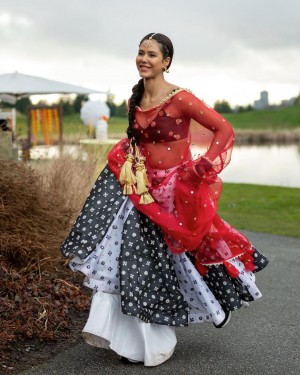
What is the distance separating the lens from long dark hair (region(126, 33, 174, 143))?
14.9 ft

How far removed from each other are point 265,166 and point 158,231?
2897 cm

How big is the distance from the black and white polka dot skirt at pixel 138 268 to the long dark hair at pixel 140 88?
0.32 meters

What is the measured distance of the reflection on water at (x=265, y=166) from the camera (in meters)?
26.2

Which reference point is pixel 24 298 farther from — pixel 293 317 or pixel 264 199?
pixel 264 199

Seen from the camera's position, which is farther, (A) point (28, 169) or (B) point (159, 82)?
(A) point (28, 169)

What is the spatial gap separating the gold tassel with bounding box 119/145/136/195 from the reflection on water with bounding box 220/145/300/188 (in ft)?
58.6

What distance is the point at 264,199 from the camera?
1480cm

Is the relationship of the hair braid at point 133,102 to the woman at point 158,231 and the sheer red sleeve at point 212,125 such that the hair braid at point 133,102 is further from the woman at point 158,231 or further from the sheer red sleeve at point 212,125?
the sheer red sleeve at point 212,125

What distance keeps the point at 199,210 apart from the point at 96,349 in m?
1.18

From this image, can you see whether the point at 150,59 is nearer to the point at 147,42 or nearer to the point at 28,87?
the point at 147,42

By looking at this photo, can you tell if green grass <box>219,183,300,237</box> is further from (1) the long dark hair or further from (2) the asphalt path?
(1) the long dark hair

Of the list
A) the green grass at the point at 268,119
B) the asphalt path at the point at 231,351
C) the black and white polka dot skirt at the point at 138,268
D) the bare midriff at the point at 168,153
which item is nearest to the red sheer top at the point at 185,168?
the bare midriff at the point at 168,153

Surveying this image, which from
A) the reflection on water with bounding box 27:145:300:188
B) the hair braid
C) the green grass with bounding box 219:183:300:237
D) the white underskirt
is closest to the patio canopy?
the reflection on water with bounding box 27:145:300:188

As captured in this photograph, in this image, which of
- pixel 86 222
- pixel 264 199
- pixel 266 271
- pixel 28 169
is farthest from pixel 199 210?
pixel 264 199
